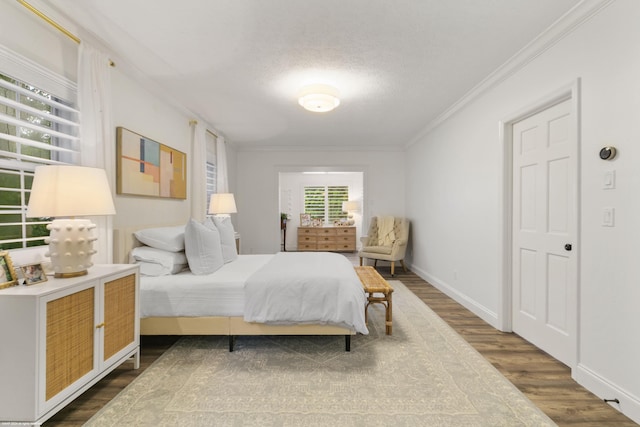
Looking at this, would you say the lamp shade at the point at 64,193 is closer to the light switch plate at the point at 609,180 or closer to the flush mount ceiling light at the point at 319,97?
the flush mount ceiling light at the point at 319,97

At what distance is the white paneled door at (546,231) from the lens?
2.17m

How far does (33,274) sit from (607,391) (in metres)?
3.33

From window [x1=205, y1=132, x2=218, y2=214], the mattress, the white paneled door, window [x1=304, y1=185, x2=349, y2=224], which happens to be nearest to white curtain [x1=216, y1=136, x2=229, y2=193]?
window [x1=205, y1=132, x2=218, y2=214]

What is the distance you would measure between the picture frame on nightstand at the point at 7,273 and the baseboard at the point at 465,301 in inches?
142

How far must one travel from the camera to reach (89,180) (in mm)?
1771

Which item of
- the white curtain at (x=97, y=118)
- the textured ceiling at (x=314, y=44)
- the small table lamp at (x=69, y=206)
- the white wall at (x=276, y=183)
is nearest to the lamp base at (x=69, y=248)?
the small table lamp at (x=69, y=206)

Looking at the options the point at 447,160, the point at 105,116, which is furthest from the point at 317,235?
the point at 105,116

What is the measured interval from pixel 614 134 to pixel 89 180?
3.11 meters

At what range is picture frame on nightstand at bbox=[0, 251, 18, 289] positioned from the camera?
1508 millimetres

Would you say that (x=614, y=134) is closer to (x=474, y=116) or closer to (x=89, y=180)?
(x=474, y=116)

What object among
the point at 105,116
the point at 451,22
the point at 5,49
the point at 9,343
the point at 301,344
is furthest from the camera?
the point at 301,344

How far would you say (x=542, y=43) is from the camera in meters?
2.23

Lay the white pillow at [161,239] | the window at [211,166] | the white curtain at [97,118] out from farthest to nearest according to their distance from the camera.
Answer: the window at [211,166]
the white pillow at [161,239]
the white curtain at [97,118]

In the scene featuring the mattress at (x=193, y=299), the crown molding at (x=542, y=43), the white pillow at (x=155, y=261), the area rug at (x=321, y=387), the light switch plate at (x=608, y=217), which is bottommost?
the area rug at (x=321, y=387)
